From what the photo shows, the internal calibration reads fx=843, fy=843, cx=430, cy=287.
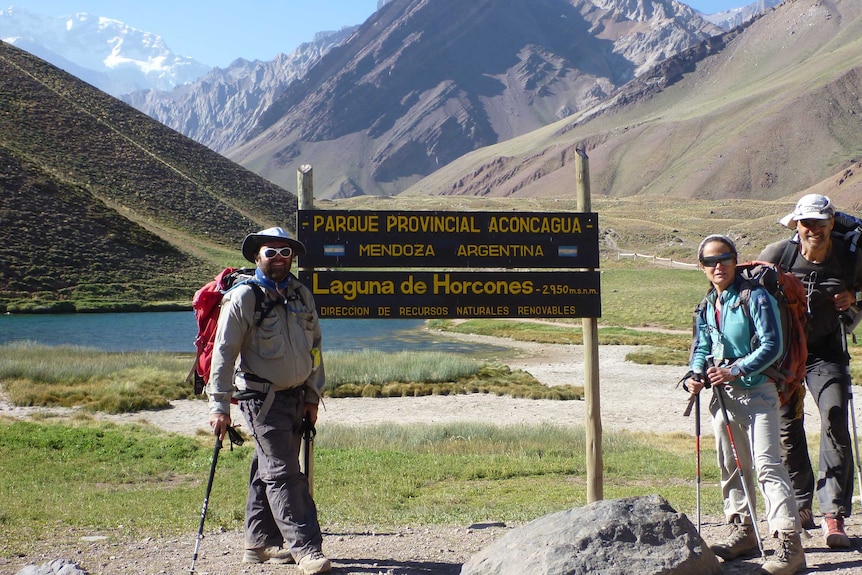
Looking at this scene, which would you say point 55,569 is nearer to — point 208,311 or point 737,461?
point 208,311

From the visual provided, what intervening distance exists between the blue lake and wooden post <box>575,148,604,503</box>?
2912 cm

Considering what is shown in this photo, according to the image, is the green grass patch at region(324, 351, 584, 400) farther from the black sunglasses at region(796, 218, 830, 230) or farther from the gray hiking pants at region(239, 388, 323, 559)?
the gray hiking pants at region(239, 388, 323, 559)

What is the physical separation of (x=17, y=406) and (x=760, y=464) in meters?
18.4

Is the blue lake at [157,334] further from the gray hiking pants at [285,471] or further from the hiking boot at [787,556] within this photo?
the hiking boot at [787,556]

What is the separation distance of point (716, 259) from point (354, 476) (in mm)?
6296

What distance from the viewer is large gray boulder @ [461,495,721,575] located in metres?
4.71

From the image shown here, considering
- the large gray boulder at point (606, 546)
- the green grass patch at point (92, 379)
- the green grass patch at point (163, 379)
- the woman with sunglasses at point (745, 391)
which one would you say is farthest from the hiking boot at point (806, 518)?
the green grass patch at point (92, 379)

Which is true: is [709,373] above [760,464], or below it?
above

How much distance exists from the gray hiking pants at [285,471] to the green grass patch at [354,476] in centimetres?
214

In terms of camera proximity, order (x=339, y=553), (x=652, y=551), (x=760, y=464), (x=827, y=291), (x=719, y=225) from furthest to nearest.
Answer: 1. (x=719, y=225)
2. (x=339, y=553)
3. (x=827, y=291)
4. (x=760, y=464)
5. (x=652, y=551)

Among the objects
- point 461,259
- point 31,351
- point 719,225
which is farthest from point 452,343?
point 719,225

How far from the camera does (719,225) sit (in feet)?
361

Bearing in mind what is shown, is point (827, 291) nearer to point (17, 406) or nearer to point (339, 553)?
point (339, 553)

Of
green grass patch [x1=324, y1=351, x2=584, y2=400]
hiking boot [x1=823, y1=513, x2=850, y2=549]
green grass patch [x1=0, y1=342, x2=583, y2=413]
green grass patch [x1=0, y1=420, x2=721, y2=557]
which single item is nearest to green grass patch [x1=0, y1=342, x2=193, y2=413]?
green grass patch [x1=0, y1=342, x2=583, y2=413]
